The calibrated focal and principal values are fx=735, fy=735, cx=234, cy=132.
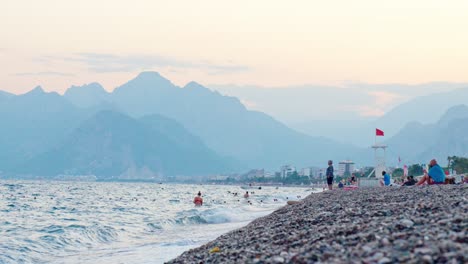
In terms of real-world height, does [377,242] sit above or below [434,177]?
below

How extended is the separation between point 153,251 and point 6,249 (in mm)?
5053

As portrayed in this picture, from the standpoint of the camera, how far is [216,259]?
1212cm

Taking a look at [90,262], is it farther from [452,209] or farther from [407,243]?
[407,243]

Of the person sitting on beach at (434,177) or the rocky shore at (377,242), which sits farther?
the person sitting on beach at (434,177)

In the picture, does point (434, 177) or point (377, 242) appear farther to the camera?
point (434, 177)

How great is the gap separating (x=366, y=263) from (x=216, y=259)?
14.5 feet

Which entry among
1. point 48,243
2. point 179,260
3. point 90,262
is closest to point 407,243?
point 179,260

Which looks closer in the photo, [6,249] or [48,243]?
[6,249]

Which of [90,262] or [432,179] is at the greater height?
[432,179]

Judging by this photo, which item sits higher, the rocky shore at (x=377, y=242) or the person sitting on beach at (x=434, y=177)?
the person sitting on beach at (x=434, y=177)

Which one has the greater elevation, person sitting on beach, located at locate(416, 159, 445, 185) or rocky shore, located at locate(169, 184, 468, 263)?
person sitting on beach, located at locate(416, 159, 445, 185)

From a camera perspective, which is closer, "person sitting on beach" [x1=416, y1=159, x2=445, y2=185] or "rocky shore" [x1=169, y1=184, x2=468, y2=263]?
"rocky shore" [x1=169, y1=184, x2=468, y2=263]

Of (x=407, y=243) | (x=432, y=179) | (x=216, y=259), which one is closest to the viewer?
(x=407, y=243)

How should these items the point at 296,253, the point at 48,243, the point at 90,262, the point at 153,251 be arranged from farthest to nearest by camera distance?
the point at 48,243, the point at 153,251, the point at 90,262, the point at 296,253
